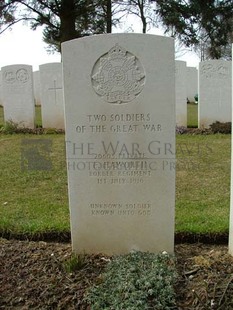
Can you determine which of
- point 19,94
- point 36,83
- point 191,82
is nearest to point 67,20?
point 36,83

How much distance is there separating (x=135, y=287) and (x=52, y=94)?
8.22m

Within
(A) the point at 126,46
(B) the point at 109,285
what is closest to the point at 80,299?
(B) the point at 109,285

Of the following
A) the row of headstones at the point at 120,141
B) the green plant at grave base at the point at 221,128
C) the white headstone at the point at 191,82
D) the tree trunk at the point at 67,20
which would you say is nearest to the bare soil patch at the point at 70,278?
the row of headstones at the point at 120,141

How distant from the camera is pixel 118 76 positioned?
9.21ft

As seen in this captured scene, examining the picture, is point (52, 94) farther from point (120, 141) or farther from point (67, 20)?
point (120, 141)

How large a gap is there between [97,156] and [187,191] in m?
2.10

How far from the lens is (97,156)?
2.95 metres

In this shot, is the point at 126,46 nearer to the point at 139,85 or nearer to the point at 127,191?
the point at 139,85

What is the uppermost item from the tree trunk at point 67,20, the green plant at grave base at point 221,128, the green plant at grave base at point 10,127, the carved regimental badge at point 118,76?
the tree trunk at point 67,20

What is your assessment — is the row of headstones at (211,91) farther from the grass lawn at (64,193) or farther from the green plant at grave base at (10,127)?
the green plant at grave base at (10,127)

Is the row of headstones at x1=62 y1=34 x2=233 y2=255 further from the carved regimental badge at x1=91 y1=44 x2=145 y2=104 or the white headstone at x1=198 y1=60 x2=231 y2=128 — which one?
the white headstone at x1=198 y1=60 x2=231 y2=128

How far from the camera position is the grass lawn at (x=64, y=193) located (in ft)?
11.8

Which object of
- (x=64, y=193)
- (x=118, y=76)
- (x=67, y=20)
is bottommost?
(x=64, y=193)

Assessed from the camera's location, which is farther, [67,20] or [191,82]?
[191,82]
